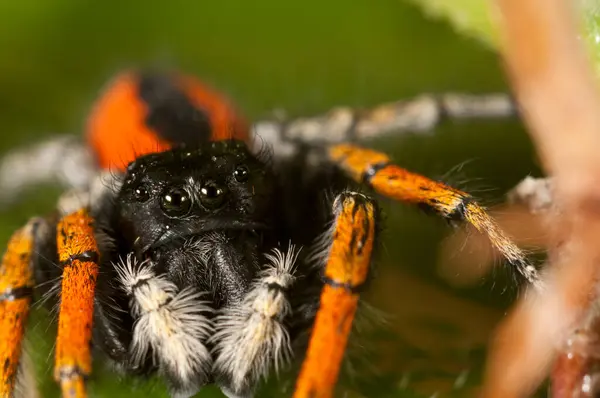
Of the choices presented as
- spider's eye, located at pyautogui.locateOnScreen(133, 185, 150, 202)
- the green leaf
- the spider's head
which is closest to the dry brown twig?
the green leaf

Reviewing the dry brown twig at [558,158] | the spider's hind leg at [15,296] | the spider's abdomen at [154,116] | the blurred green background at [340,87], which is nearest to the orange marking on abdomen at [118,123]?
the spider's abdomen at [154,116]

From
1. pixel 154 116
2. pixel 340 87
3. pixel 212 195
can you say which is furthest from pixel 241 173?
pixel 340 87

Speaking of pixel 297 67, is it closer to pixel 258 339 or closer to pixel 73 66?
pixel 73 66

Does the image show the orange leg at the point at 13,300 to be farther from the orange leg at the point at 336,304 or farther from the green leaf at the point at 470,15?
the green leaf at the point at 470,15

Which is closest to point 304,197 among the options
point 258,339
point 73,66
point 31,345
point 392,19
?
point 258,339

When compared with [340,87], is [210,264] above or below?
below

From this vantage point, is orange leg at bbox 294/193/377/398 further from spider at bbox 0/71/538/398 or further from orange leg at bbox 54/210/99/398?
orange leg at bbox 54/210/99/398

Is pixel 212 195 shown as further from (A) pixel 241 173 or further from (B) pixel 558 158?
(B) pixel 558 158
